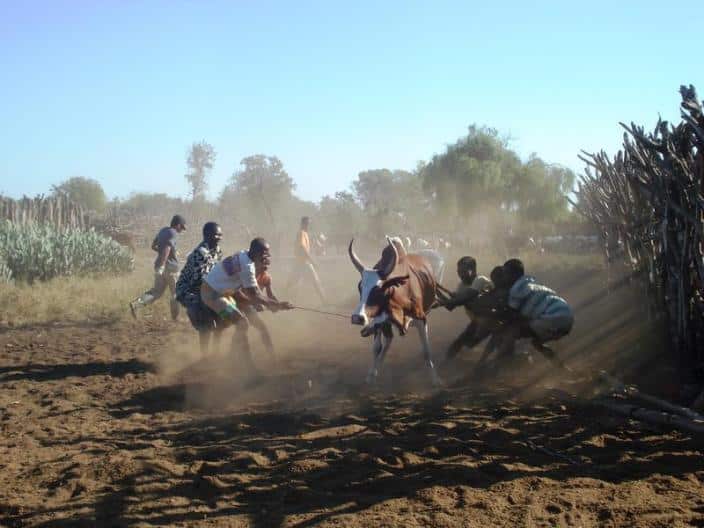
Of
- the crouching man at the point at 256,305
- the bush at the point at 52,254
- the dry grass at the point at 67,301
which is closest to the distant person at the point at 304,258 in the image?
the dry grass at the point at 67,301

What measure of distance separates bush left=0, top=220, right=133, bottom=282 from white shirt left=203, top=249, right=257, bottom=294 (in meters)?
9.06

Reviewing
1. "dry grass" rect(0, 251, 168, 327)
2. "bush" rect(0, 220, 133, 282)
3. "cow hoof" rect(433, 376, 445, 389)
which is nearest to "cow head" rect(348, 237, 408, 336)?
"cow hoof" rect(433, 376, 445, 389)

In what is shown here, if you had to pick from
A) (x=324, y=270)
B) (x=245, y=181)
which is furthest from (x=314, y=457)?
(x=245, y=181)

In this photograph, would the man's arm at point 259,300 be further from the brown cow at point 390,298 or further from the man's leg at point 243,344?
the brown cow at point 390,298

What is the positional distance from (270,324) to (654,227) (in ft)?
23.3

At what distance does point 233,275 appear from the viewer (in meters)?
7.70

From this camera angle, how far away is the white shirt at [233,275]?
7609 mm

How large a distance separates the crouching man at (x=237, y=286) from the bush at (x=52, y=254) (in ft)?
29.6

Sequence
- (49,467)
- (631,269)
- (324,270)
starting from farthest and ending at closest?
(324,270) < (631,269) < (49,467)

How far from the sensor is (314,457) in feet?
16.7

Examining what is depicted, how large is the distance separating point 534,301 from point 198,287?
13.0ft

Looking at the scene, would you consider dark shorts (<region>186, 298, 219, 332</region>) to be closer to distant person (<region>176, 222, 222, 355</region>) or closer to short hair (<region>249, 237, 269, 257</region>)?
distant person (<region>176, 222, 222, 355</region>)

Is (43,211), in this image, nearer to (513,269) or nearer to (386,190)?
(513,269)

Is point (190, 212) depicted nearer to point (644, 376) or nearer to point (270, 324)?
point (270, 324)
